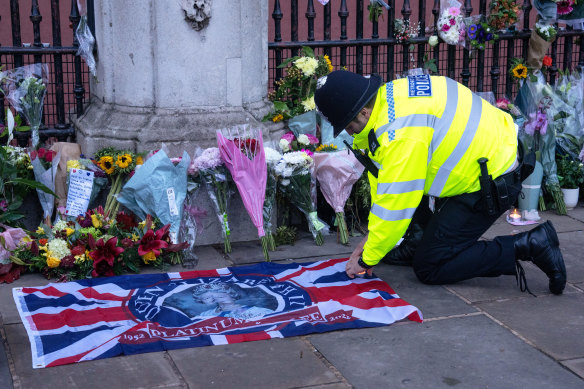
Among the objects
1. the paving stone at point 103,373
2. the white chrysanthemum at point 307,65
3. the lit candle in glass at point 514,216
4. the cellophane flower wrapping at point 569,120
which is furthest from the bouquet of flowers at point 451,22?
the paving stone at point 103,373

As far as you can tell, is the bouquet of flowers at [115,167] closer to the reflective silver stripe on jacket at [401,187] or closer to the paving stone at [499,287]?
the reflective silver stripe on jacket at [401,187]

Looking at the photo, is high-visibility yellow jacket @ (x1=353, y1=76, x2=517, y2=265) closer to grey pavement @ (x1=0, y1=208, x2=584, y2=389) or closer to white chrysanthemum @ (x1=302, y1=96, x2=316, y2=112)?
grey pavement @ (x1=0, y1=208, x2=584, y2=389)

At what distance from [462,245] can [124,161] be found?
214 cm

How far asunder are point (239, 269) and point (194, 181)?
A: 706mm

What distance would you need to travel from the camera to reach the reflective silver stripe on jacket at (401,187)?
13.3 feet

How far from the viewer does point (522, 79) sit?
6.54 m

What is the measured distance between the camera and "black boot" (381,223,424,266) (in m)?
4.94

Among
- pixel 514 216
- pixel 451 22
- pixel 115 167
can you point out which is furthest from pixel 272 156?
pixel 451 22

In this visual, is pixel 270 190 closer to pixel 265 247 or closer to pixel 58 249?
pixel 265 247

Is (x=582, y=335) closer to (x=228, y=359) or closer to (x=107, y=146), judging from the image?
(x=228, y=359)

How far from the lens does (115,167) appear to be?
199 inches

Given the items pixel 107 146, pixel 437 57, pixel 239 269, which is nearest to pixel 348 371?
pixel 239 269

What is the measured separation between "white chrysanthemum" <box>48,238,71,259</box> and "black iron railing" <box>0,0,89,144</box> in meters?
1.14

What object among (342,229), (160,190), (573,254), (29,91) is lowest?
(573,254)
